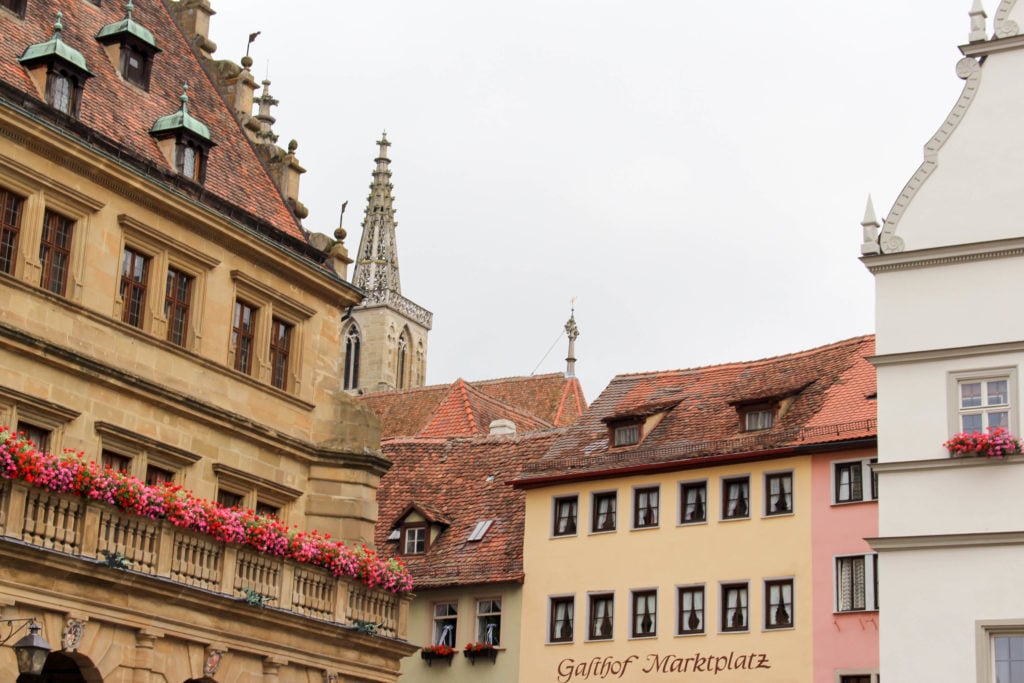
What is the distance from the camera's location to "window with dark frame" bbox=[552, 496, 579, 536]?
45031 millimetres

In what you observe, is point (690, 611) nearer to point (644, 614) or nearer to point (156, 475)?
point (644, 614)

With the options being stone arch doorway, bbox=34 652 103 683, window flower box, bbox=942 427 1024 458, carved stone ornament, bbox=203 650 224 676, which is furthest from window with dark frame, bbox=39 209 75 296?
window flower box, bbox=942 427 1024 458

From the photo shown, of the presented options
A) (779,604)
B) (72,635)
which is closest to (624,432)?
(779,604)

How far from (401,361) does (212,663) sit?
103 meters

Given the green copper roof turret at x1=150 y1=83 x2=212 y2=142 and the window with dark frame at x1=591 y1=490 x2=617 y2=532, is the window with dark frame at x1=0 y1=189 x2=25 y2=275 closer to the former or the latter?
the green copper roof turret at x1=150 y1=83 x2=212 y2=142

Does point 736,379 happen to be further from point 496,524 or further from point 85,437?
point 85,437

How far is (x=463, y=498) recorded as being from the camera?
161 feet

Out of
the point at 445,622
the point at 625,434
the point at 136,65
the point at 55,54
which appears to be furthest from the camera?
the point at 625,434

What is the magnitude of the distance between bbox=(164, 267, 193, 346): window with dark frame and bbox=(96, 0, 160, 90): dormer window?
3.99m

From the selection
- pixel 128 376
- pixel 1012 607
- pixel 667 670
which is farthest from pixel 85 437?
pixel 667 670

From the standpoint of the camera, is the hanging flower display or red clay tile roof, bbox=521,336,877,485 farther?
red clay tile roof, bbox=521,336,877,485

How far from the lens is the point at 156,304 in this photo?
3084 cm

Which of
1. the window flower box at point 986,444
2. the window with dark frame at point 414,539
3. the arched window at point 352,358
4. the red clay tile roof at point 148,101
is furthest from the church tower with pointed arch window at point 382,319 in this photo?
the window flower box at point 986,444

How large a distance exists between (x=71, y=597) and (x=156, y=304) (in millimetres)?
6532
